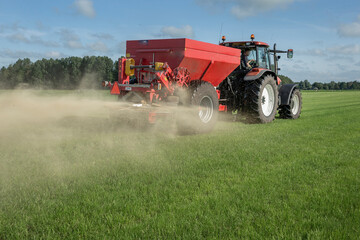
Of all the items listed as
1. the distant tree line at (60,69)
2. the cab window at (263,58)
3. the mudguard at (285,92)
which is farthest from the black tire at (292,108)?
the distant tree line at (60,69)

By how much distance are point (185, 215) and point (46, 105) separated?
25.3ft

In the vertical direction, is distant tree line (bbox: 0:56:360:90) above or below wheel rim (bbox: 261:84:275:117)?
above

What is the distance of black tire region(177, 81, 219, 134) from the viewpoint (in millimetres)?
7688

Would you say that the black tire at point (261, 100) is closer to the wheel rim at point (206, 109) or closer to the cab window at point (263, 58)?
the cab window at point (263, 58)

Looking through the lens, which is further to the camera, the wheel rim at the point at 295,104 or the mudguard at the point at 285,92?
the wheel rim at the point at 295,104

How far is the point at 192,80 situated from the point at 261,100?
295 cm

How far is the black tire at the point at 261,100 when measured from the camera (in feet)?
31.6

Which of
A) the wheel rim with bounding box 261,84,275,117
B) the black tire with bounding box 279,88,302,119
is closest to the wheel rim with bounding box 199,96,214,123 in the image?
the wheel rim with bounding box 261,84,275,117

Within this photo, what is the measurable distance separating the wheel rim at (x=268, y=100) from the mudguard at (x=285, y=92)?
0.77 metres

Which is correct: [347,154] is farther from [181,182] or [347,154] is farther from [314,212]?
[181,182]

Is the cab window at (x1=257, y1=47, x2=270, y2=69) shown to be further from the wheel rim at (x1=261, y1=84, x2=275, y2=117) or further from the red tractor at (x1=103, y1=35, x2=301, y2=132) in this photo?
the wheel rim at (x1=261, y1=84, x2=275, y2=117)

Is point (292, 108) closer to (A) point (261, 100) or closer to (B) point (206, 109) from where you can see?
(A) point (261, 100)

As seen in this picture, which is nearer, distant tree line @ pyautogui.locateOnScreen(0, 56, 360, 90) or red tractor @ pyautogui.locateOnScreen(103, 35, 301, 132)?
red tractor @ pyautogui.locateOnScreen(103, 35, 301, 132)

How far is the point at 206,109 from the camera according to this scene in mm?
8438
